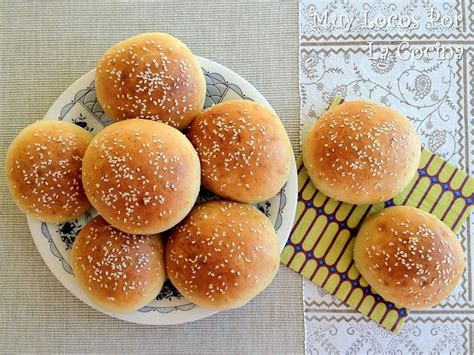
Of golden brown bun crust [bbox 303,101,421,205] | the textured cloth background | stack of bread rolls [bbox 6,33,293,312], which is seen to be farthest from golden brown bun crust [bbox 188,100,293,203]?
the textured cloth background

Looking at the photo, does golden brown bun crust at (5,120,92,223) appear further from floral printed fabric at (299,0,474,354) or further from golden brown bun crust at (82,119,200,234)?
floral printed fabric at (299,0,474,354)

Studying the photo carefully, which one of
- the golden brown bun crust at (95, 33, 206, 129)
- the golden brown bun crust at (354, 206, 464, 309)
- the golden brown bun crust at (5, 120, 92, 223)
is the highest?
the golden brown bun crust at (95, 33, 206, 129)

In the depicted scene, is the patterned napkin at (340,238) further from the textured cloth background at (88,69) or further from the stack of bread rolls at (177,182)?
the stack of bread rolls at (177,182)

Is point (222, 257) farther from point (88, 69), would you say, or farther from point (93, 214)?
point (88, 69)

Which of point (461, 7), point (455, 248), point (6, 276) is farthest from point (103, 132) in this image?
point (461, 7)

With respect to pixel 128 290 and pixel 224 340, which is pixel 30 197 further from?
pixel 224 340

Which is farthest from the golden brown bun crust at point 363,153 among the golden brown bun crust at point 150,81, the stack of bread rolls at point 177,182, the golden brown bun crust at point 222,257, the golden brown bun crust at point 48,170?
the golden brown bun crust at point 48,170
